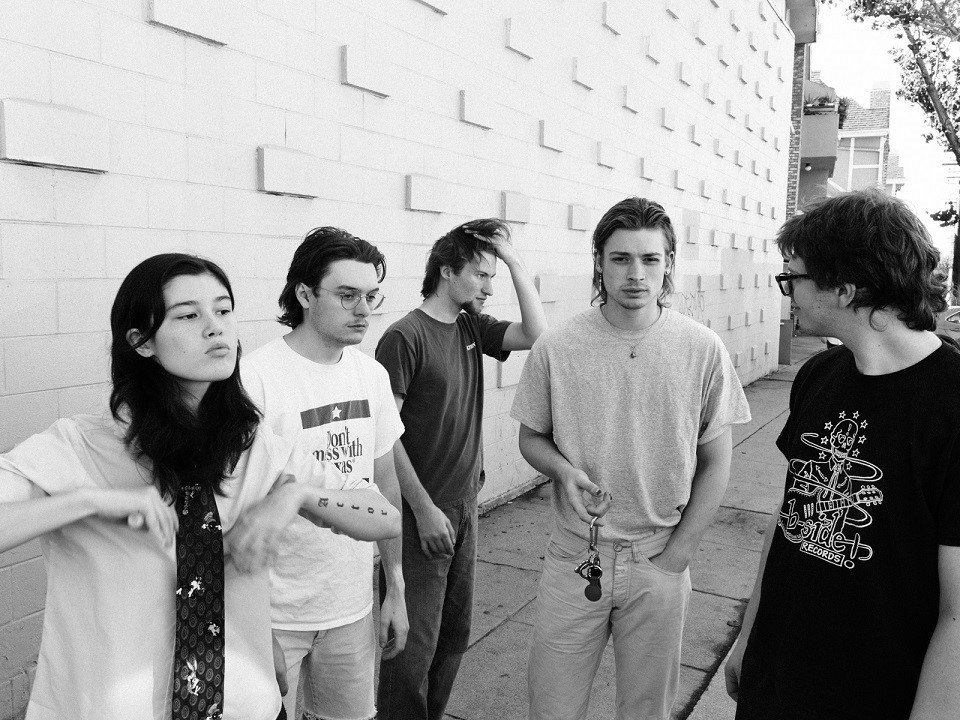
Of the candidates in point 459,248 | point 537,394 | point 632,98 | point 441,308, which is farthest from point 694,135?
point 537,394

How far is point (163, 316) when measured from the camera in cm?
183

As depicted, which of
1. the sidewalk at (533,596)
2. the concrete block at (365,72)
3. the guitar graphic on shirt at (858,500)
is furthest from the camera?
the concrete block at (365,72)

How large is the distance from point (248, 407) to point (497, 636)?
2784 mm

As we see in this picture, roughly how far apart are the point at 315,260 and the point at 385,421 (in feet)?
1.97

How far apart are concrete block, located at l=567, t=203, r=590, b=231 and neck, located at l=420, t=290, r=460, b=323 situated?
423cm

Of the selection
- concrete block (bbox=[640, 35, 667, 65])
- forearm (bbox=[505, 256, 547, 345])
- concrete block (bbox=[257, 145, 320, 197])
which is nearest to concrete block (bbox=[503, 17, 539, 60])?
concrete block (bbox=[257, 145, 320, 197])

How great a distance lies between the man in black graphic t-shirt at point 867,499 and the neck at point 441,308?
1539 millimetres

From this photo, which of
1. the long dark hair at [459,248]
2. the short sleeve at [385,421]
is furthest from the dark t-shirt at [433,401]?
the short sleeve at [385,421]

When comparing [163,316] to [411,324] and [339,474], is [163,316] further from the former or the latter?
[411,324]

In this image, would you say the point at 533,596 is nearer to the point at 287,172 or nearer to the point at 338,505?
the point at 287,172

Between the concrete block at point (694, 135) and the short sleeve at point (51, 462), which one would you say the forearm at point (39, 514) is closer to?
the short sleeve at point (51, 462)

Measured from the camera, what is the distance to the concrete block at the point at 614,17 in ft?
25.0

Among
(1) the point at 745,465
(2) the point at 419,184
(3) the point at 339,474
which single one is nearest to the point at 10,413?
(3) the point at 339,474

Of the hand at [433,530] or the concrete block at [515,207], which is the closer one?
the hand at [433,530]
